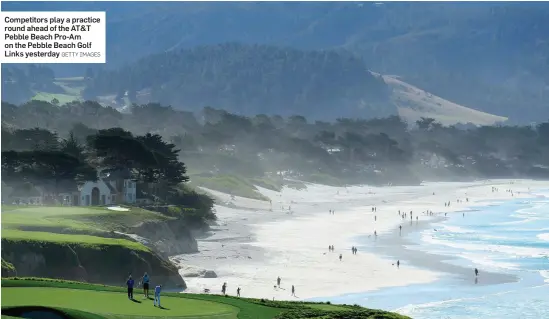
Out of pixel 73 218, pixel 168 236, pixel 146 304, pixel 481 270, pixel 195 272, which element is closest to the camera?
pixel 146 304

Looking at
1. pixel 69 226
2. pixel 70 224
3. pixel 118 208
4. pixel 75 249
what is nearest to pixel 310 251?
pixel 118 208

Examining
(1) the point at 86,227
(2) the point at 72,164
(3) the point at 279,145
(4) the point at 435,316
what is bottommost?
(4) the point at 435,316

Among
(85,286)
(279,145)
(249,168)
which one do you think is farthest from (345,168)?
(85,286)

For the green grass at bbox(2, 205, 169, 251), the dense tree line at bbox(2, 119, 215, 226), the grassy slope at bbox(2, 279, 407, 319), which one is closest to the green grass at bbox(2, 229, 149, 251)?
the green grass at bbox(2, 205, 169, 251)

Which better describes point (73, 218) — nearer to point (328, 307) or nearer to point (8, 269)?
point (8, 269)

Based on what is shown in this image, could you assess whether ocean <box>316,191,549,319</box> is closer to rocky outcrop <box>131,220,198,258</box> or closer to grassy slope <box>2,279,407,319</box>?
grassy slope <box>2,279,407,319</box>

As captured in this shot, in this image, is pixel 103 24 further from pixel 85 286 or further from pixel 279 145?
pixel 279 145
